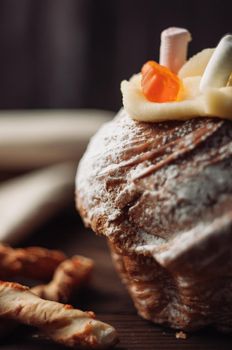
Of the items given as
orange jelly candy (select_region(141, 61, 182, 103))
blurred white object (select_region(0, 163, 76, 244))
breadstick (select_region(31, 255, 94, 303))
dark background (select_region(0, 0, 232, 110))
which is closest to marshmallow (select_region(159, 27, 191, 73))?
orange jelly candy (select_region(141, 61, 182, 103))

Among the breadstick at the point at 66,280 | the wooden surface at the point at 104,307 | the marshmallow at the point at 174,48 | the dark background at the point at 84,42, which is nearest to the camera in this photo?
the wooden surface at the point at 104,307

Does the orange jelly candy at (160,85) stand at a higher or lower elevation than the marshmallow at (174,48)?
lower

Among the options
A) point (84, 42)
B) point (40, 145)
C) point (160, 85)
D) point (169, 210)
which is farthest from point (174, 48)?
point (84, 42)

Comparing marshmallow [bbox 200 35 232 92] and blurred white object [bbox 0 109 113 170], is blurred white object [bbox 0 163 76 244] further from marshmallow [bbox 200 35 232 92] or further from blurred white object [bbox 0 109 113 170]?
marshmallow [bbox 200 35 232 92]

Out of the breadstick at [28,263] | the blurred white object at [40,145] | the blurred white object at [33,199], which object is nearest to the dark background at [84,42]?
the blurred white object at [40,145]

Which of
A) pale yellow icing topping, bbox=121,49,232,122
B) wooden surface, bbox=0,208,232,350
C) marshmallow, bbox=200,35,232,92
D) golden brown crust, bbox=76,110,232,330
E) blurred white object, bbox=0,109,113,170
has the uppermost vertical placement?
marshmallow, bbox=200,35,232,92

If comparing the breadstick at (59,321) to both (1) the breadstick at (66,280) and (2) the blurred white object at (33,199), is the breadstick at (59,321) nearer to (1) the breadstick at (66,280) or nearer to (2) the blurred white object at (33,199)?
(1) the breadstick at (66,280)
